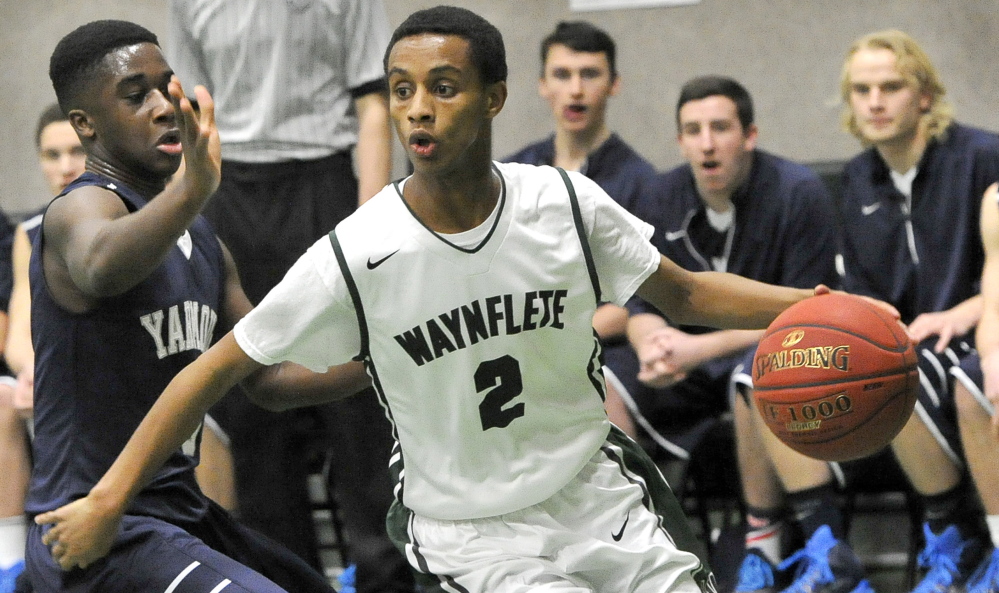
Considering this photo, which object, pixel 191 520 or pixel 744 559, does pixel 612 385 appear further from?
pixel 191 520

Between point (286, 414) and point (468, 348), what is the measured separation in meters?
1.95

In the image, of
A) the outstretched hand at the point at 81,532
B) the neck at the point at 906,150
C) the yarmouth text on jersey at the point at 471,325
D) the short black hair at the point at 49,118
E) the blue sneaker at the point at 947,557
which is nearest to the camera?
the outstretched hand at the point at 81,532

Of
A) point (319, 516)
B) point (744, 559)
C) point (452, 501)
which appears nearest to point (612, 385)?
point (744, 559)

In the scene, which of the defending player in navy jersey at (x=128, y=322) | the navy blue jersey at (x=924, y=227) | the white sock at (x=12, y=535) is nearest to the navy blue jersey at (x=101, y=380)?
the defending player in navy jersey at (x=128, y=322)

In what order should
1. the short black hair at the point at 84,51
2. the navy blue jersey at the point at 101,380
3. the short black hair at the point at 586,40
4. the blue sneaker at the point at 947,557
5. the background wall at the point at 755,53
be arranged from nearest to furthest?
the navy blue jersey at the point at 101,380 → the short black hair at the point at 84,51 → the blue sneaker at the point at 947,557 → the short black hair at the point at 586,40 → the background wall at the point at 755,53

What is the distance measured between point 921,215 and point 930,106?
420 mm

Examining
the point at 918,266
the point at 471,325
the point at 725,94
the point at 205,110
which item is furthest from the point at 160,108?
the point at 918,266

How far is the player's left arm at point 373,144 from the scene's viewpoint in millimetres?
4141

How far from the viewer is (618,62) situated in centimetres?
597

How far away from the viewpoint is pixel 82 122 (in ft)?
9.41

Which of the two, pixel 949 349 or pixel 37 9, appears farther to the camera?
pixel 37 9

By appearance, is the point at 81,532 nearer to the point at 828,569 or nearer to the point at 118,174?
the point at 118,174

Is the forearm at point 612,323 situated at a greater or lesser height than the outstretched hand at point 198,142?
lesser

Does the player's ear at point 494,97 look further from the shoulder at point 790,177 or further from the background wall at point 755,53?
the background wall at point 755,53
